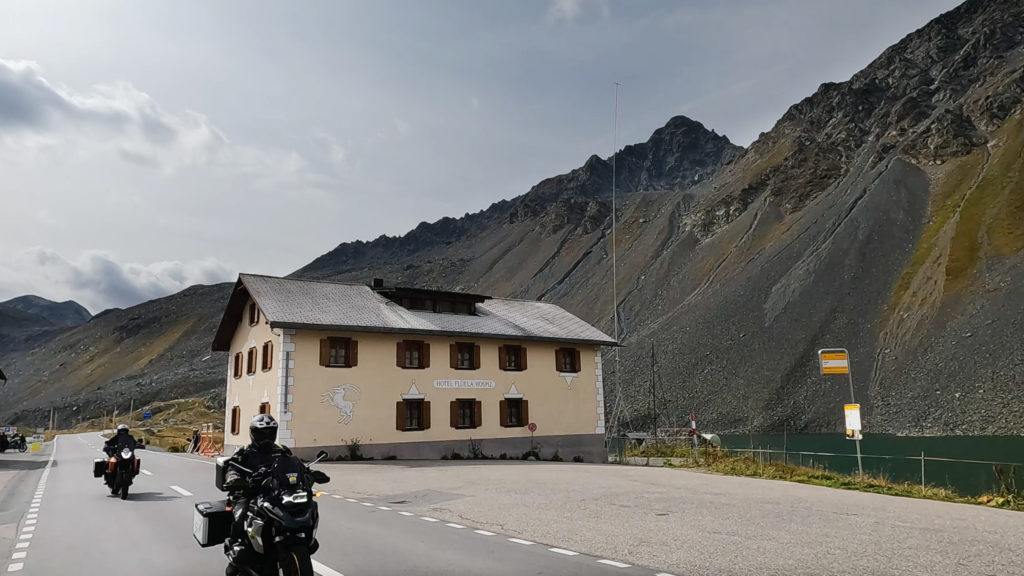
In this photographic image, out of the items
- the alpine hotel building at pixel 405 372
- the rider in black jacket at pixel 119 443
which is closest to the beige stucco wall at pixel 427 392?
the alpine hotel building at pixel 405 372

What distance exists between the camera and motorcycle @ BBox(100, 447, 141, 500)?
522 inches

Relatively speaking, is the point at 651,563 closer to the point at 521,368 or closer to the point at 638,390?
the point at 521,368

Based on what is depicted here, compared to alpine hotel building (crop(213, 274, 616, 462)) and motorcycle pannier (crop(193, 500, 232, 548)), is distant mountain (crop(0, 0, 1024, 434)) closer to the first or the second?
alpine hotel building (crop(213, 274, 616, 462))

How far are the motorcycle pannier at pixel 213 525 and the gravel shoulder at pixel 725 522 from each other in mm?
4102

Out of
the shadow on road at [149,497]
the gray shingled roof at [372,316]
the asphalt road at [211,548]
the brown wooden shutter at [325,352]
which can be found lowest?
the shadow on road at [149,497]

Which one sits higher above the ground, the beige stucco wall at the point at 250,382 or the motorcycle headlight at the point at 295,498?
the beige stucco wall at the point at 250,382

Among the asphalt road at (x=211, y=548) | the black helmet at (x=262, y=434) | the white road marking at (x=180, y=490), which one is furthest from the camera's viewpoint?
the white road marking at (x=180, y=490)

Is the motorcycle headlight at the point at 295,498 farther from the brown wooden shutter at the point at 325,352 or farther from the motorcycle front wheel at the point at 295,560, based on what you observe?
the brown wooden shutter at the point at 325,352

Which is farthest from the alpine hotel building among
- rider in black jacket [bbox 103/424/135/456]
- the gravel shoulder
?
rider in black jacket [bbox 103/424/135/456]

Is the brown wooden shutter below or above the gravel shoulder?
above

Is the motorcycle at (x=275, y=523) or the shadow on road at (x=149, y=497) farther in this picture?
the shadow on road at (x=149, y=497)

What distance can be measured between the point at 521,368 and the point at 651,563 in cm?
2114

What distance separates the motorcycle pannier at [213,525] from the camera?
5629 millimetres

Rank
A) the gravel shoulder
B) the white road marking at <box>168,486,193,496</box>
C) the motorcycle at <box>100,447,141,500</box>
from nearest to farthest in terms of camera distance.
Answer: the gravel shoulder, the motorcycle at <box>100,447,141,500</box>, the white road marking at <box>168,486,193,496</box>
